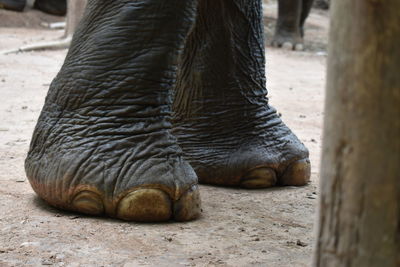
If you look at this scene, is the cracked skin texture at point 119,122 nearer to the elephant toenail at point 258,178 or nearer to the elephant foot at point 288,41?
the elephant toenail at point 258,178

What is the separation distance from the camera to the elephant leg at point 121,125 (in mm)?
1674

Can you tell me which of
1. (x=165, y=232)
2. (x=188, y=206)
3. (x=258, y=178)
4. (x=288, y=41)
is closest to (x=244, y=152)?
(x=258, y=178)

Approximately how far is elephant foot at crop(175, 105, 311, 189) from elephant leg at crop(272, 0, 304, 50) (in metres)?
5.17

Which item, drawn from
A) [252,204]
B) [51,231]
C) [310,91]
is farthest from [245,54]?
[310,91]

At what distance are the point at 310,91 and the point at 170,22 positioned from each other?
→ 9.68ft

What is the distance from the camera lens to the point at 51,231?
1575 mm

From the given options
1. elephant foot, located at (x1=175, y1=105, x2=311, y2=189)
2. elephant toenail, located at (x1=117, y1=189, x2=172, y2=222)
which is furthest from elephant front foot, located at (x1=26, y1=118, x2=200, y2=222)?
elephant foot, located at (x1=175, y1=105, x2=311, y2=189)

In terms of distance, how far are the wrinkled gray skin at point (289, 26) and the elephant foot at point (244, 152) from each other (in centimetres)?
517

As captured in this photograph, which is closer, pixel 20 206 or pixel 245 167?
pixel 20 206

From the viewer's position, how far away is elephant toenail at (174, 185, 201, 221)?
1688 millimetres

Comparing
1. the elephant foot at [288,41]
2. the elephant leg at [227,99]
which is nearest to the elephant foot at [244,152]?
the elephant leg at [227,99]

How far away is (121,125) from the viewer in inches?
69.1

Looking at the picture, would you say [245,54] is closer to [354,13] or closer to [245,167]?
[245,167]

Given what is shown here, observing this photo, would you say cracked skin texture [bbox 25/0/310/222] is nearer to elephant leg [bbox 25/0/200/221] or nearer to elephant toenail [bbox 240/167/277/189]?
elephant leg [bbox 25/0/200/221]
